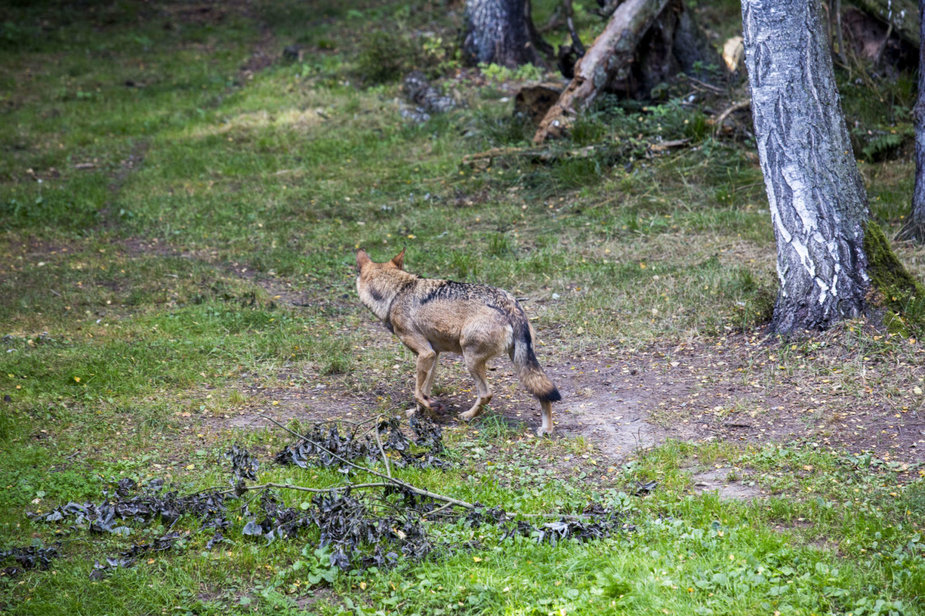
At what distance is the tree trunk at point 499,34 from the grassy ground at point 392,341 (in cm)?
82

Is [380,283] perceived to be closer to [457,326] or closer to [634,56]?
[457,326]

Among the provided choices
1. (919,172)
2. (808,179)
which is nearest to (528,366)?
(808,179)

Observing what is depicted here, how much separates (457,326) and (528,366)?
0.78 meters

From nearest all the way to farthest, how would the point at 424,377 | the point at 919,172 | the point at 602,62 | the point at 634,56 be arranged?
the point at 424,377 < the point at 919,172 < the point at 602,62 < the point at 634,56

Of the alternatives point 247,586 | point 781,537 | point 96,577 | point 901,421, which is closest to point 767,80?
point 901,421

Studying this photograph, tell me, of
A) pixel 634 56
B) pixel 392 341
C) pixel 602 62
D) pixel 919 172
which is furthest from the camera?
pixel 634 56

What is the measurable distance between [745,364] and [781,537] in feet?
10.1

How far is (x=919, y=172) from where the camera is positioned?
380 inches

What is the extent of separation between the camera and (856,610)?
4.31 metres

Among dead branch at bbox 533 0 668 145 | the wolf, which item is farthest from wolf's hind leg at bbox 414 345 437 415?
dead branch at bbox 533 0 668 145

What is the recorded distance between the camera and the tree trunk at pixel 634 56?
1447 centimetres

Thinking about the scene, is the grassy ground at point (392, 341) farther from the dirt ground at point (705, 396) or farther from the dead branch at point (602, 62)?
the dead branch at point (602, 62)

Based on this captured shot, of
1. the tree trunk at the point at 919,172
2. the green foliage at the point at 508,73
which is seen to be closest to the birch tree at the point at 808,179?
the tree trunk at the point at 919,172

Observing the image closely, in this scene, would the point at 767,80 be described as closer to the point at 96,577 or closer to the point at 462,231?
the point at 462,231
